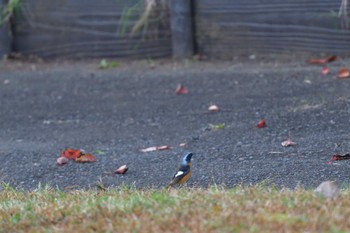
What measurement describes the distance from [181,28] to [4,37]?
1820 millimetres

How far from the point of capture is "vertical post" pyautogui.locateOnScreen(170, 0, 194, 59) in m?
9.13

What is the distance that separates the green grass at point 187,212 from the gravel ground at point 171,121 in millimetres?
840

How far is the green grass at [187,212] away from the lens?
4.15 meters

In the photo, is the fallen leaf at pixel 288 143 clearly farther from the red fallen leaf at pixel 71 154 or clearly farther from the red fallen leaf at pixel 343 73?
the red fallen leaf at pixel 343 73

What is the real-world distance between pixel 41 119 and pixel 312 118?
2334 mm

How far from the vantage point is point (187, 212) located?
441cm

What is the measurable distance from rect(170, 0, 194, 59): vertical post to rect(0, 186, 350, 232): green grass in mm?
4256

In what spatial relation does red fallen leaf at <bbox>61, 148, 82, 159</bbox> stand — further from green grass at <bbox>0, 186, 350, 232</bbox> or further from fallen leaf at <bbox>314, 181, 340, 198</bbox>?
fallen leaf at <bbox>314, 181, 340, 198</bbox>

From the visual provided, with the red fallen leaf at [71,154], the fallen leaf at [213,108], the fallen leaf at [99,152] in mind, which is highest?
the red fallen leaf at [71,154]

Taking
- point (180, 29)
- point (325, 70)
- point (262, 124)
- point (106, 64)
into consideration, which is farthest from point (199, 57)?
point (262, 124)

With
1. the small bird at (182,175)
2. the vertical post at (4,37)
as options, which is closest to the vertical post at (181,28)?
the vertical post at (4,37)

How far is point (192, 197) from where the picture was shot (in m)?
4.73

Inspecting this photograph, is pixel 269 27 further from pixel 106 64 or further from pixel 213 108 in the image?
pixel 106 64

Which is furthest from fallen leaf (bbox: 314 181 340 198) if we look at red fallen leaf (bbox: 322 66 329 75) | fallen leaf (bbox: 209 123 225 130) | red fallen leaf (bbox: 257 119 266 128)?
red fallen leaf (bbox: 322 66 329 75)
